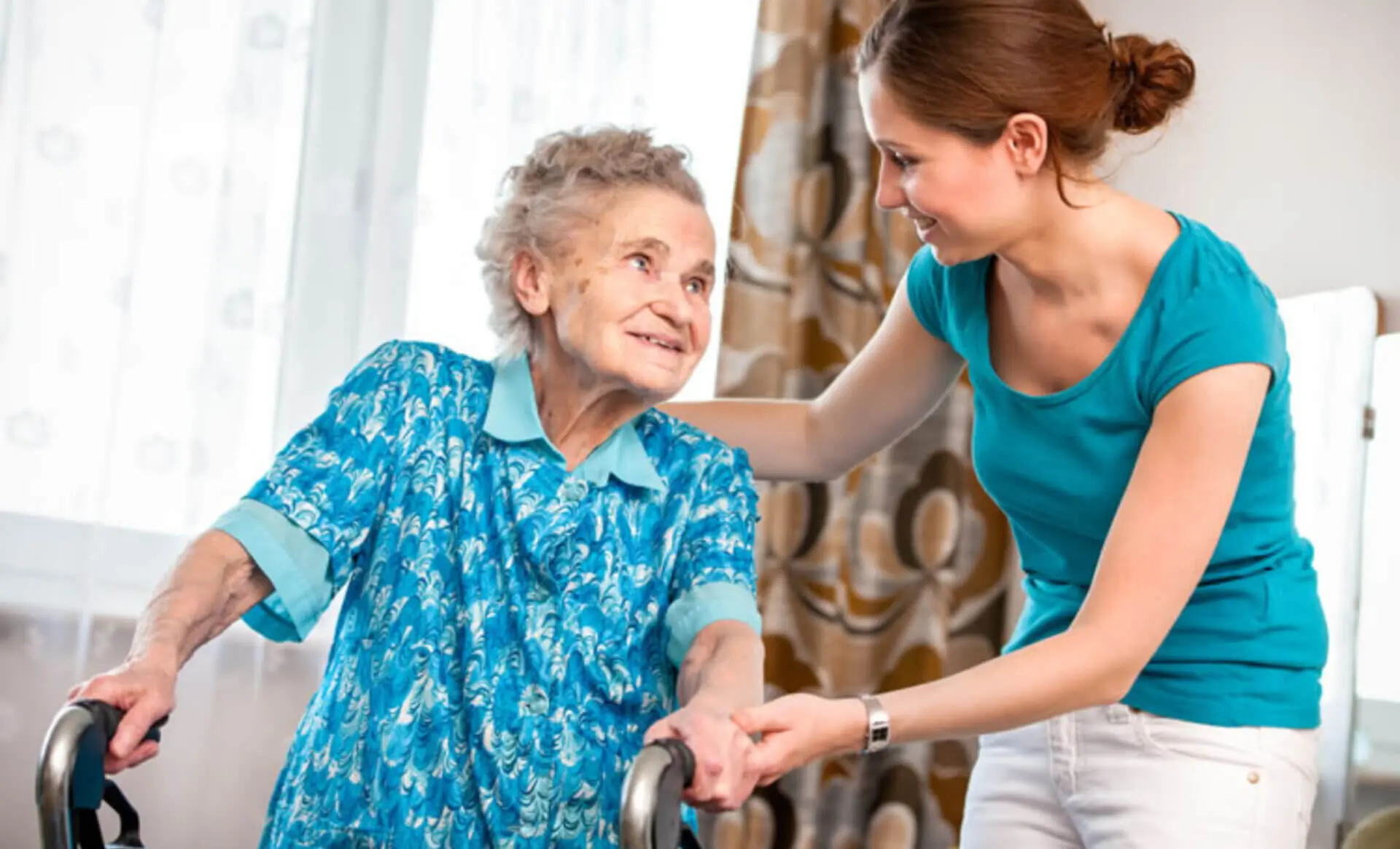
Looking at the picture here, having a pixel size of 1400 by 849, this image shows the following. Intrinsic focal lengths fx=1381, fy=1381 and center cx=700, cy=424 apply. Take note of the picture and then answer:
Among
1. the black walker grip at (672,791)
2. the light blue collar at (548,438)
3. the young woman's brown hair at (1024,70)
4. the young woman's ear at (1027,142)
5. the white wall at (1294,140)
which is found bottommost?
the black walker grip at (672,791)

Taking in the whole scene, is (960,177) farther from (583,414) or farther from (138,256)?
(138,256)

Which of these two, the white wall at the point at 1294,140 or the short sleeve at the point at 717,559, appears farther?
the white wall at the point at 1294,140

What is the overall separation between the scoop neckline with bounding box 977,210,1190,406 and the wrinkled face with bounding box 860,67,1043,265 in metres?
0.14

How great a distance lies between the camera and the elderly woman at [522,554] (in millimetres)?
1312

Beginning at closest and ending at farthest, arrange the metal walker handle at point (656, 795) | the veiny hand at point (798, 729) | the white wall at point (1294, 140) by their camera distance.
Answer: the metal walker handle at point (656, 795)
the veiny hand at point (798, 729)
the white wall at point (1294, 140)

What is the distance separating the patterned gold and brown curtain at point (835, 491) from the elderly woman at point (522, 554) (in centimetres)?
161

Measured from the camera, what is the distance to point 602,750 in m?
1.35

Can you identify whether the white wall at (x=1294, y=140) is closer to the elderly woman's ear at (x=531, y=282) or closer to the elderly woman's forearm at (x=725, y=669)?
the elderly woman's ear at (x=531, y=282)

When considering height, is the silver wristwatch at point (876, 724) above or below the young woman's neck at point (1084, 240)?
below

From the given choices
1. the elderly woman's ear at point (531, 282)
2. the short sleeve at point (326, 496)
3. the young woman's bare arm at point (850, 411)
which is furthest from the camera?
the young woman's bare arm at point (850, 411)

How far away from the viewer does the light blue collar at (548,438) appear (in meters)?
1.45

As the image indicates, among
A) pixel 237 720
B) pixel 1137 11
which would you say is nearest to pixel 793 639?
pixel 237 720

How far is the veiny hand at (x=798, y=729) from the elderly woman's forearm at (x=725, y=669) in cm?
3

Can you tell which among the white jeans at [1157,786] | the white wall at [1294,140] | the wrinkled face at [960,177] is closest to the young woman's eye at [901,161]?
the wrinkled face at [960,177]
